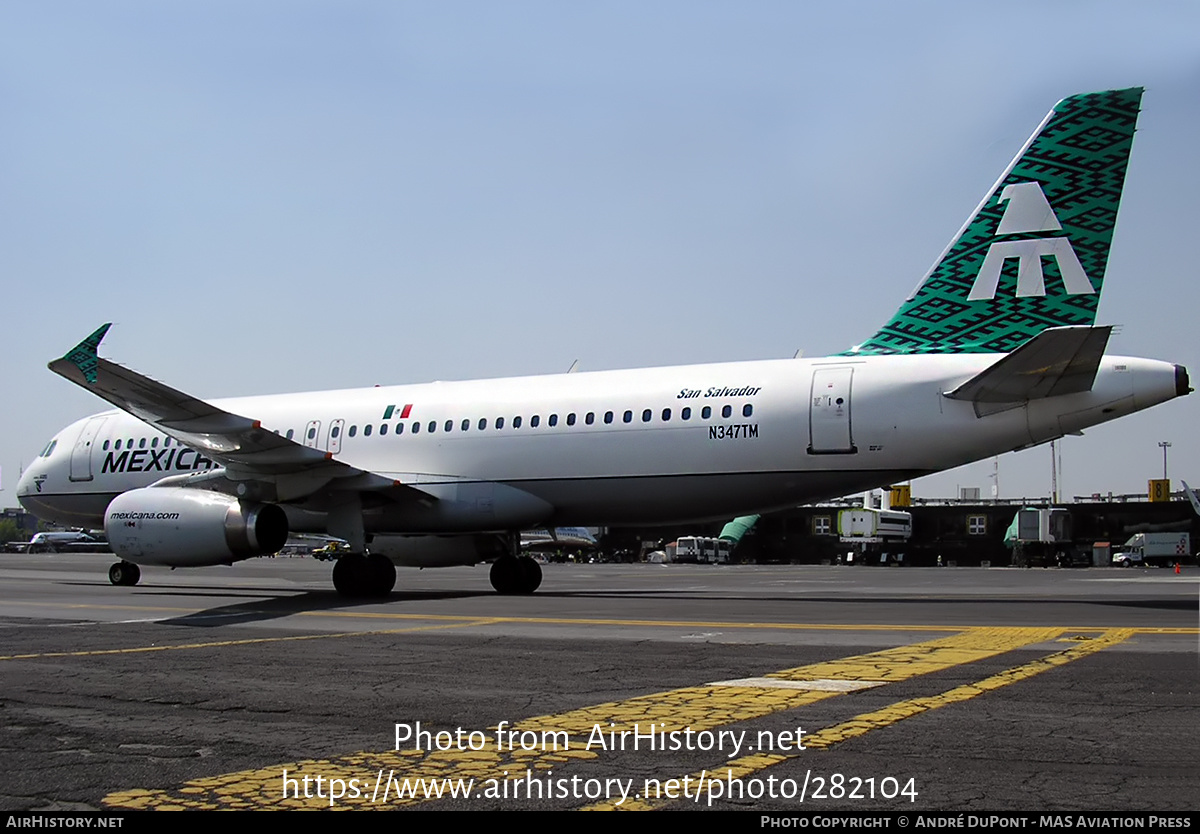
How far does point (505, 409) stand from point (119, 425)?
10475 millimetres

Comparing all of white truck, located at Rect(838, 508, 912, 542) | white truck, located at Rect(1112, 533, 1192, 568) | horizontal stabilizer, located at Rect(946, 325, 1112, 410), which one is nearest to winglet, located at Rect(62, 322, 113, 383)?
horizontal stabilizer, located at Rect(946, 325, 1112, 410)

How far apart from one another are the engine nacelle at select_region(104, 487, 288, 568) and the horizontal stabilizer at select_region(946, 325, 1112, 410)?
38.8ft

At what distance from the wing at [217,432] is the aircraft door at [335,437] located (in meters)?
3.14

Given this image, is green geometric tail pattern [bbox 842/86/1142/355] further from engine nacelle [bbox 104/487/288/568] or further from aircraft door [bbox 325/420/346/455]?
aircraft door [bbox 325/420/346/455]

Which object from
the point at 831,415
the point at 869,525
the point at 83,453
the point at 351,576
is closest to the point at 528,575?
the point at 351,576

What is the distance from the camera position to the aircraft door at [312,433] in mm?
24406

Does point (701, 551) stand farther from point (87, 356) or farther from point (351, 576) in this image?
point (87, 356)

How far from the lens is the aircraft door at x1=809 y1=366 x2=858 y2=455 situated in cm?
1877

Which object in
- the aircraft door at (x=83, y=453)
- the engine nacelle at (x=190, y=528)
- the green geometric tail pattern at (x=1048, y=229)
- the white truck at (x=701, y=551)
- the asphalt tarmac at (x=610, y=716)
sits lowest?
the white truck at (x=701, y=551)

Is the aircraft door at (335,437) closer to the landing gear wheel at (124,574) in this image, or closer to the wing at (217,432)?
the wing at (217,432)

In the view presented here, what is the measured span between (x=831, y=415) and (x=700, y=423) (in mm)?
2414

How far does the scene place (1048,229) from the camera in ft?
59.9

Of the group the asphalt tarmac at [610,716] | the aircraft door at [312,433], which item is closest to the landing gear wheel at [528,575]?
the aircraft door at [312,433]

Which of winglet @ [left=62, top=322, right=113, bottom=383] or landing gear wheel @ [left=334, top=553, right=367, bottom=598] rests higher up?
winglet @ [left=62, top=322, right=113, bottom=383]
